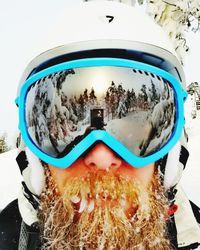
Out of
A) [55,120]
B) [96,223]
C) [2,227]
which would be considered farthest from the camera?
[2,227]

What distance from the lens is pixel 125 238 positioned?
6.86 ft

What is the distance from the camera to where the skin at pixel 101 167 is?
6.44ft

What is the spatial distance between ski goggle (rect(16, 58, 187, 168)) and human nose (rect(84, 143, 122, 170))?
0.02 metres

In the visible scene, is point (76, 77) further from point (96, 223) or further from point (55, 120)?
point (96, 223)

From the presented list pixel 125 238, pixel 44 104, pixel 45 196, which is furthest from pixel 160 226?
pixel 44 104

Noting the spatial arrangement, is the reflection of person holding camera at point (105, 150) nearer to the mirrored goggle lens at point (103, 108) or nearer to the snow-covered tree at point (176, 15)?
the mirrored goggle lens at point (103, 108)

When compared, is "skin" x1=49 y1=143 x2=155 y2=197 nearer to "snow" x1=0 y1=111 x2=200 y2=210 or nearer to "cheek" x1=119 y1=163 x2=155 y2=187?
"cheek" x1=119 y1=163 x2=155 y2=187

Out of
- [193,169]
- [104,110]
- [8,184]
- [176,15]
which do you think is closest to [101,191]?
[104,110]

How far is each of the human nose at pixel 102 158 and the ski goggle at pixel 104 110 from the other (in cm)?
2

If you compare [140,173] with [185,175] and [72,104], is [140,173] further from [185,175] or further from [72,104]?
[185,175]

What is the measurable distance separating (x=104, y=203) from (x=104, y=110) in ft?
1.27

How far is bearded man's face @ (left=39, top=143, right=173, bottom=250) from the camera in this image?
1.98 m

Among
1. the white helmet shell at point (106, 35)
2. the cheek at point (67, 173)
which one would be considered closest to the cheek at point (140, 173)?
the cheek at point (67, 173)

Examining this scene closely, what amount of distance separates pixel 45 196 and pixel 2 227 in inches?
28.2
